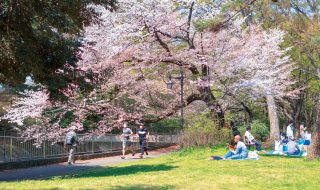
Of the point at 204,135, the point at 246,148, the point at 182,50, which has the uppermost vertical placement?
the point at 182,50

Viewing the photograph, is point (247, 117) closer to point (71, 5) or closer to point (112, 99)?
point (112, 99)

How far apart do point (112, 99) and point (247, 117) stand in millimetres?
17175

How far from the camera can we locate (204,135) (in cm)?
2095

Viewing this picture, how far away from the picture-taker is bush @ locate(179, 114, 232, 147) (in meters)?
21.0

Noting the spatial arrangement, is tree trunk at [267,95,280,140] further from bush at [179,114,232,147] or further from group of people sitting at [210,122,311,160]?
bush at [179,114,232,147]

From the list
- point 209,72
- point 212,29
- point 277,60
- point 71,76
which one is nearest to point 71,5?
point 71,76

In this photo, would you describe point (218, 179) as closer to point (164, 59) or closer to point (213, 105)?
point (213, 105)

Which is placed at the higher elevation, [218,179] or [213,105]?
[213,105]

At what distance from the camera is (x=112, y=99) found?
23812 mm

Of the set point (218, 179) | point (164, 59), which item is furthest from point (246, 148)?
point (164, 59)

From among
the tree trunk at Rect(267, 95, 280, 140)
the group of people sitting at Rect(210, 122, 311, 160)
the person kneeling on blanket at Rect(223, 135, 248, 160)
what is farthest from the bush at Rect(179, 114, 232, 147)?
the tree trunk at Rect(267, 95, 280, 140)

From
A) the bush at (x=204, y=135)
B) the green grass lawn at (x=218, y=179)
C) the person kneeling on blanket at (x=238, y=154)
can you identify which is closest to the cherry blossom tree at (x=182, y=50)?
the bush at (x=204, y=135)

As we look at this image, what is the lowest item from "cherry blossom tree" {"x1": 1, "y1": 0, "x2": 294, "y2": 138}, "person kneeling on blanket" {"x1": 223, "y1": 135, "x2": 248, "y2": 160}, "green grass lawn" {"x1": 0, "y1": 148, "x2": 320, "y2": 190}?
"green grass lawn" {"x1": 0, "y1": 148, "x2": 320, "y2": 190}

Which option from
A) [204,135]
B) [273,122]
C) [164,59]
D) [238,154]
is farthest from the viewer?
[273,122]
